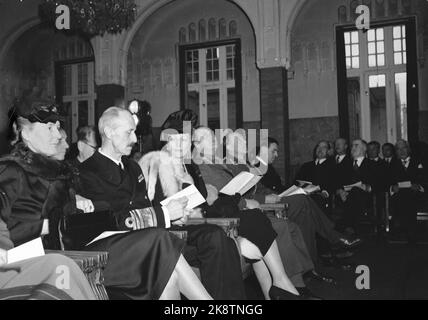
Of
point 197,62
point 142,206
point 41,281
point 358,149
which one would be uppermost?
point 197,62

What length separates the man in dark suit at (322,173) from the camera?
19.9ft

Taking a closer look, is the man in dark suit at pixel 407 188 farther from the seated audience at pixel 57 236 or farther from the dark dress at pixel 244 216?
the seated audience at pixel 57 236

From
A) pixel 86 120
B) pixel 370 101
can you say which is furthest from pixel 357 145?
pixel 86 120

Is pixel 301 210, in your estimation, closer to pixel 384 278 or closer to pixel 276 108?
pixel 384 278

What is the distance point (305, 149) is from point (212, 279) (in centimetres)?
599

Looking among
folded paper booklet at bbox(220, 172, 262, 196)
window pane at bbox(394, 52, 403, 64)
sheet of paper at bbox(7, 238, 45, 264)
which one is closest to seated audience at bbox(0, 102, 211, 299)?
sheet of paper at bbox(7, 238, 45, 264)

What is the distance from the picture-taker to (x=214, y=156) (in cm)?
360

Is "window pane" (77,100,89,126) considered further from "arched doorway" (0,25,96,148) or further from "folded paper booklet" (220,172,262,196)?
"folded paper booklet" (220,172,262,196)

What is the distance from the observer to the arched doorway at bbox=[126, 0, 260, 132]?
8.65 meters

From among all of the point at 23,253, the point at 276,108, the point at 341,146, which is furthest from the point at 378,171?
the point at 23,253

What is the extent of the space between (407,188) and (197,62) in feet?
16.7

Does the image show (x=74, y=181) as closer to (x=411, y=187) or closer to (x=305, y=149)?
(x=411, y=187)

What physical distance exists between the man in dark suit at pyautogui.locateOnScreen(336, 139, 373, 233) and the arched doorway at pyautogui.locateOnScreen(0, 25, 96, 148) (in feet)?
19.7
